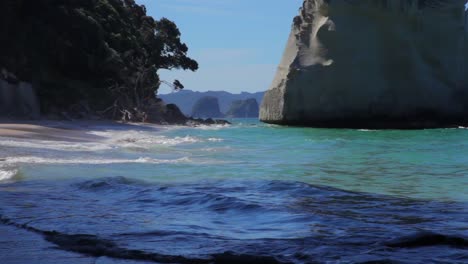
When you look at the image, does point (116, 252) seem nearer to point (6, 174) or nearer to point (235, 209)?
point (235, 209)

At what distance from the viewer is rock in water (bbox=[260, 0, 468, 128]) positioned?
118 ft

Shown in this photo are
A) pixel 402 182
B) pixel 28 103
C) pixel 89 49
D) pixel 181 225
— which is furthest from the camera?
pixel 89 49

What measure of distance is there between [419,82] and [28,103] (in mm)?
20886

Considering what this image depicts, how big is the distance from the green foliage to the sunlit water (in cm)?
Result: 1871

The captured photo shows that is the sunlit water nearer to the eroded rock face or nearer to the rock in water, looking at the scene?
the eroded rock face

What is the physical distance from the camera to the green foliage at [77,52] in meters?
30.5

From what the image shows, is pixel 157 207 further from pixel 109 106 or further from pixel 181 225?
pixel 109 106

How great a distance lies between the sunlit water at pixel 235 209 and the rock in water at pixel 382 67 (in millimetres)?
23184

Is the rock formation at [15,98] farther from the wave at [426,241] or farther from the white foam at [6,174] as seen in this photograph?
the wave at [426,241]

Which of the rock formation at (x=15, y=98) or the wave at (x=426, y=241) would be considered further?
the rock formation at (x=15, y=98)

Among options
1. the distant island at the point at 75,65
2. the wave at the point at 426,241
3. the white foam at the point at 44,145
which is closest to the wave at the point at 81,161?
the white foam at the point at 44,145

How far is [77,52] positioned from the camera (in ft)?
115

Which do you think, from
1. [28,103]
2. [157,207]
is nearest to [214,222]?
[157,207]

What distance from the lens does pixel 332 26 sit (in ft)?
121
